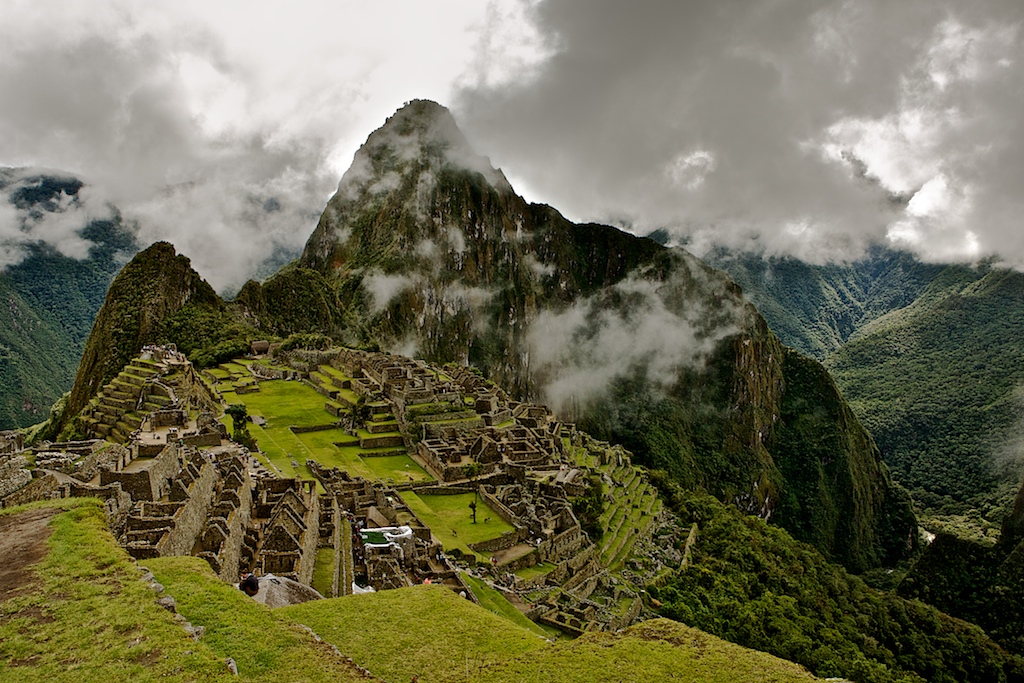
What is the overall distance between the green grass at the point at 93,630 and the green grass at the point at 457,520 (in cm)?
1930

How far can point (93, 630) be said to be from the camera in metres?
9.60

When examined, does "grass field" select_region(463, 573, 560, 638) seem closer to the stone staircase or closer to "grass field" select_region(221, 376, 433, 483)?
"grass field" select_region(221, 376, 433, 483)

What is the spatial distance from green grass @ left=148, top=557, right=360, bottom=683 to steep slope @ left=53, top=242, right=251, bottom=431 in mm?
69767

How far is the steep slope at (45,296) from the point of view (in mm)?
95625

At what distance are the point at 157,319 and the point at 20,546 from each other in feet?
293

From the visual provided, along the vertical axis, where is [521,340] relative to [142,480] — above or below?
above

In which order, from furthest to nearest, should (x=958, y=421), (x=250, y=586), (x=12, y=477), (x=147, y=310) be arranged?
(x=958, y=421) → (x=147, y=310) → (x=12, y=477) → (x=250, y=586)

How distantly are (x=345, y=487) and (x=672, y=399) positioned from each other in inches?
6321

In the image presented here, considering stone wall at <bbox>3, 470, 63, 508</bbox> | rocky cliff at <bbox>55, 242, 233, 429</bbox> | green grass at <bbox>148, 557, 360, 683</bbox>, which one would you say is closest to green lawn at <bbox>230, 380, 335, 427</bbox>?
rocky cliff at <bbox>55, 242, 233, 429</bbox>

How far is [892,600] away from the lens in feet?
184

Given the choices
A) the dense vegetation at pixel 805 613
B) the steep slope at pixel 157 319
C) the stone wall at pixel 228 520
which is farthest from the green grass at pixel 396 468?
the steep slope at pixel 157 319

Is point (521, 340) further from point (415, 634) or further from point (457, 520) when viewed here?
point (415, 634)

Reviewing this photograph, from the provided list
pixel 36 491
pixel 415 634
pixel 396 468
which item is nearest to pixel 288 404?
pixel 396 468

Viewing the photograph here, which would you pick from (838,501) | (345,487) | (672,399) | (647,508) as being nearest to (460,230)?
(672,399)
